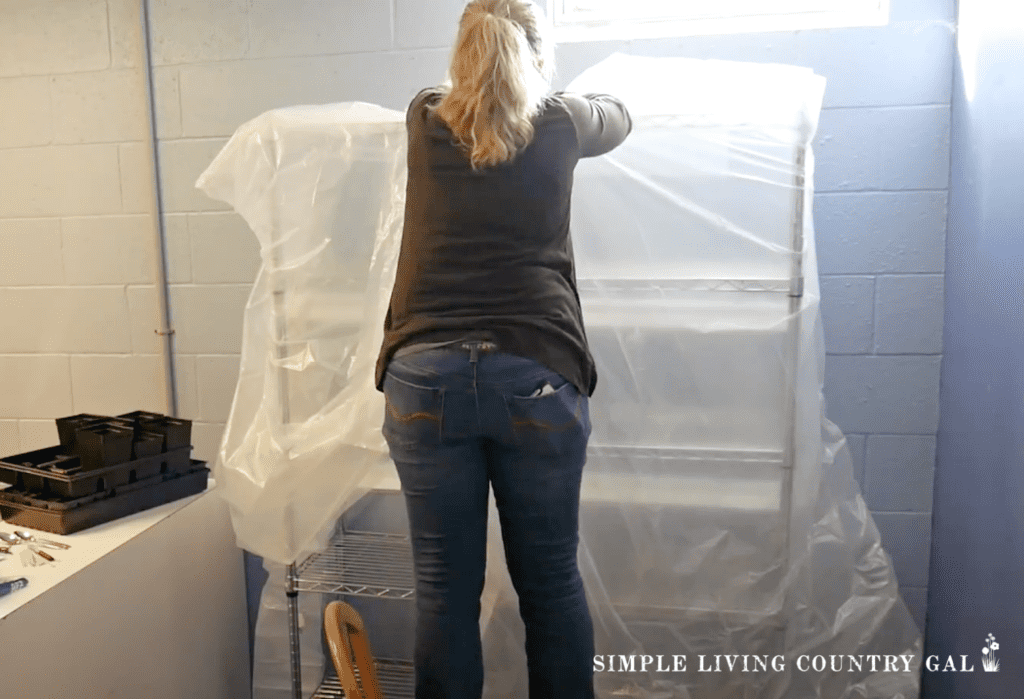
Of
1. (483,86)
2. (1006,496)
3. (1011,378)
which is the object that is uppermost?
(483,86)

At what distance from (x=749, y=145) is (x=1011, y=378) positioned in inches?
24.1

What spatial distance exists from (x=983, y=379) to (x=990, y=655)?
484 millimetres

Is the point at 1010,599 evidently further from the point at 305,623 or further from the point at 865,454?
the point at 305,623

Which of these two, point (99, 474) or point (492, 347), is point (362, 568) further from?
point (492, 347)

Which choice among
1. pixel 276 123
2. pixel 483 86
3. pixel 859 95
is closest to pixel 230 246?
pixel 276 123

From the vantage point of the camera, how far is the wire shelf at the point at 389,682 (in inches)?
73.5

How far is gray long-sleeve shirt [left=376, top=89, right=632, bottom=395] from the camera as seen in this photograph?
1185 millimetres

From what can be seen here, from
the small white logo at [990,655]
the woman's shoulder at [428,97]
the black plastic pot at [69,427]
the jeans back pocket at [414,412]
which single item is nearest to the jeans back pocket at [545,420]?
the jeans back pocket at [414,412]

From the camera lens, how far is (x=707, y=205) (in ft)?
5.00

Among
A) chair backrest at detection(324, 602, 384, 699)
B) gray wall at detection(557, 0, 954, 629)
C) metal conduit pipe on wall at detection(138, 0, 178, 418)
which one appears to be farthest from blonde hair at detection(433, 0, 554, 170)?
metal conduit pipe on wall at detection(138, 0, 178, 418)

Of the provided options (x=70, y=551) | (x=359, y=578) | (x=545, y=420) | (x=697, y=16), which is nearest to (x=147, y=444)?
(x=70, y=551)

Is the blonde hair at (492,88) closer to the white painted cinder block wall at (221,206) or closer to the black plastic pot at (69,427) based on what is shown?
the white painted cinder block wall at (221,206)

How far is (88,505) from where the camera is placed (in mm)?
1572

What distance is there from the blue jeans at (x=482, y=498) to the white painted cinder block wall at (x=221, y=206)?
86cm
